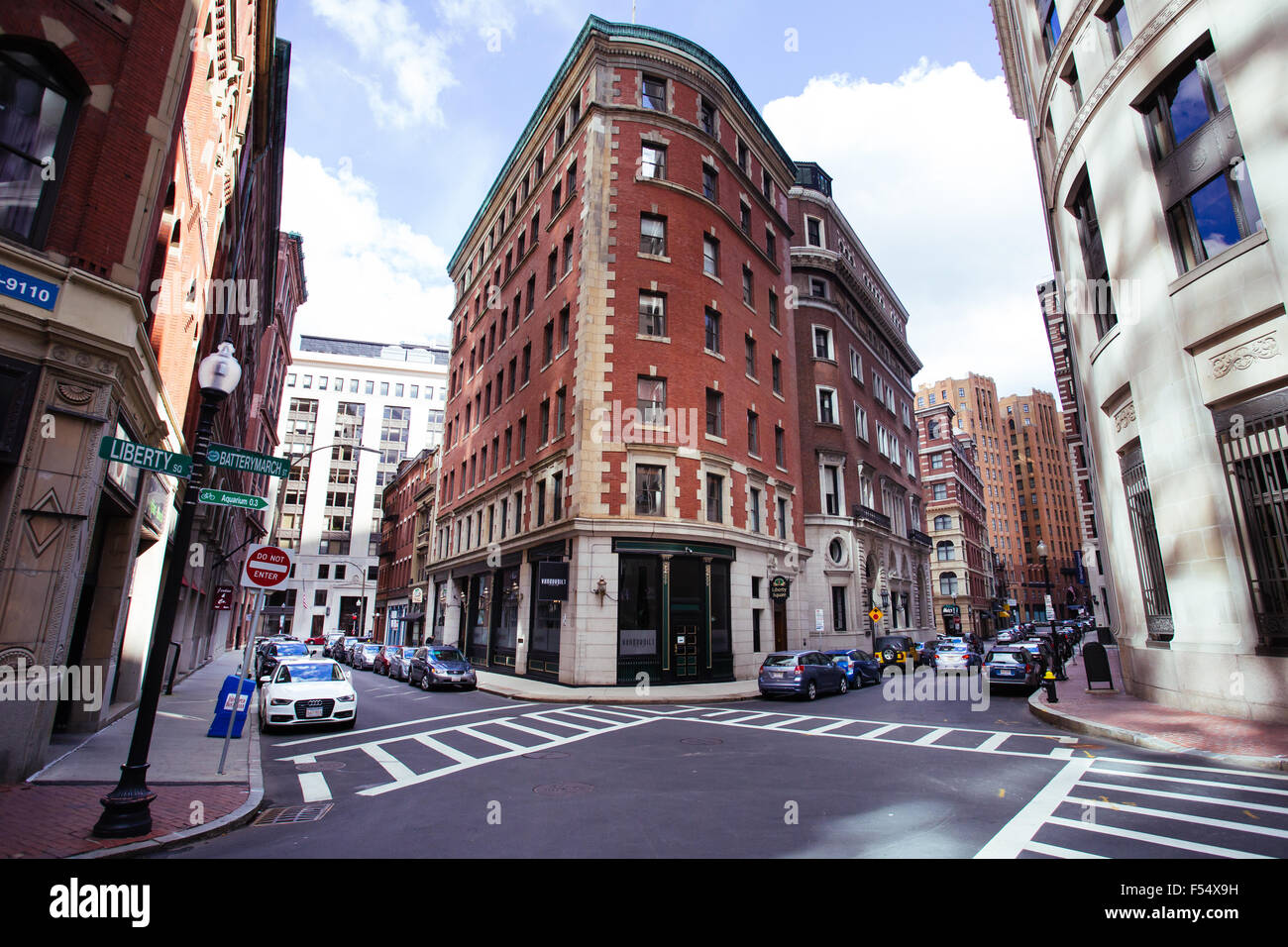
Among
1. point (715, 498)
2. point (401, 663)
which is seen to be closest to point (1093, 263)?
point (715, 498)

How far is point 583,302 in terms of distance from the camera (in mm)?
26250

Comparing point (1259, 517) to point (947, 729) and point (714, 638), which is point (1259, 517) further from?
point (714, 638)

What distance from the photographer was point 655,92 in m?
29.7

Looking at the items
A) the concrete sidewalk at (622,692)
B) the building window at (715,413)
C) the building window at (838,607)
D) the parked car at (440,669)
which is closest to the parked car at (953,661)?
the building window at (838,607)

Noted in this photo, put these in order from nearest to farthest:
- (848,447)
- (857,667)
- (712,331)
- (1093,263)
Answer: (1093,263), (857,667), (712,331), (848,447)

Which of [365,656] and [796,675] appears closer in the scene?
[796,675]

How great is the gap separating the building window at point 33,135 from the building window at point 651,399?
1838cm

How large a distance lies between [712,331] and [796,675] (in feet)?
51.6

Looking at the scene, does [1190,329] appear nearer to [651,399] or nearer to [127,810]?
[651,399]

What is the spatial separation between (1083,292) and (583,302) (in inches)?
688

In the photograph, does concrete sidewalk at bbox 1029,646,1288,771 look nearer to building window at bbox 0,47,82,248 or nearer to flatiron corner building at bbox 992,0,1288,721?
flatiron corner building at bbox 992,0,1288,721

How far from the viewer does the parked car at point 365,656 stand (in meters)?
35.5

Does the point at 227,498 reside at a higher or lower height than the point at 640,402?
lower

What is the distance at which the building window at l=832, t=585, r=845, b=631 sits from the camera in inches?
1425
